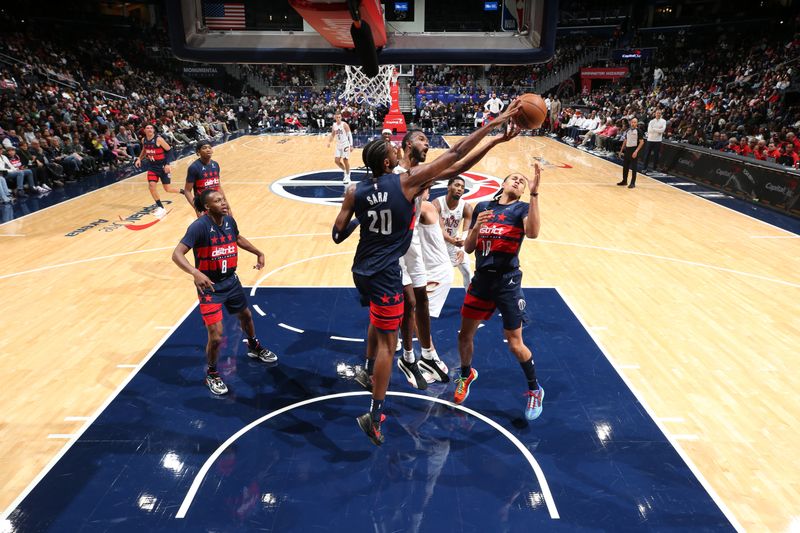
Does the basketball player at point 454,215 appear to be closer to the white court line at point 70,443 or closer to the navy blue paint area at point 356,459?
the navy blue paint area at point 356,459

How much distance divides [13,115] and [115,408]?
14179mm

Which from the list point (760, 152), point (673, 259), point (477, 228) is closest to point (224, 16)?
point (477, 228)

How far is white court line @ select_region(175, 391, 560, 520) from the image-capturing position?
353 centimetres

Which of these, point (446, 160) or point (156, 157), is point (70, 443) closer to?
point (446, 160)

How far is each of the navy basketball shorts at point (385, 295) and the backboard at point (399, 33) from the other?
1.64 meters

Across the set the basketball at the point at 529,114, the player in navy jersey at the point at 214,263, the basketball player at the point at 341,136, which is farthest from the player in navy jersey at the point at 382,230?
the basketball player at the point at 341,136

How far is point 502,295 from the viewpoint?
4309 mm

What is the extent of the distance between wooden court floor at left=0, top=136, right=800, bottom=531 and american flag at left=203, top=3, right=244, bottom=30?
10.6 feet

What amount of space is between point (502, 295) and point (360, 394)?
155 cm

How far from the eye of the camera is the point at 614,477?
378 centimetres

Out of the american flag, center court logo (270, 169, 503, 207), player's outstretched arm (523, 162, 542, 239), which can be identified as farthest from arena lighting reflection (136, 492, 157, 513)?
center court logo (270, 169, 503, 207)

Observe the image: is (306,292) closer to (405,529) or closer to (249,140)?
(405,529)

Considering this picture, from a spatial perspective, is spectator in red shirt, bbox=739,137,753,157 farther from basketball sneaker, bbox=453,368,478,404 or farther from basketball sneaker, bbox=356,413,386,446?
basketball sneaker, bbox=356,413,386,446

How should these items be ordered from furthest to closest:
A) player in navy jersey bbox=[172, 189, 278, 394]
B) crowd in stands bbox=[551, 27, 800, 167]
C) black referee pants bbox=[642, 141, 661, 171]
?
crowd in stands bbox=[551, 27, 800, 167]
black referee pants bbox=[642, 141, 661, 171]
player in navy jersey bbox=[172, 189, 278, 394]
